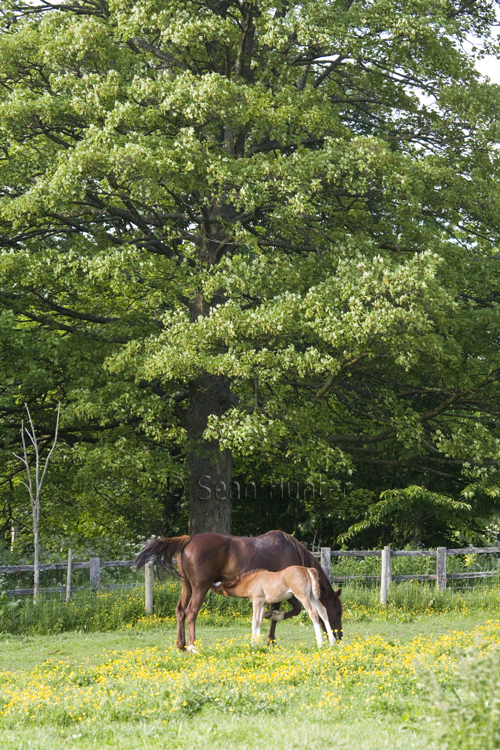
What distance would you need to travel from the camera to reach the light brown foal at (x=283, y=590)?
37.9 ft

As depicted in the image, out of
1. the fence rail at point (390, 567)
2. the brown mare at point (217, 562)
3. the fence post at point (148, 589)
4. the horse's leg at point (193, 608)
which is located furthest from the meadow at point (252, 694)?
the fence rail at point (390, 567)

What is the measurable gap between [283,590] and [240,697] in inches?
145

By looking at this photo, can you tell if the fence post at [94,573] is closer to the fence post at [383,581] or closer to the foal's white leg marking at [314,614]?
the fence post at [383,581]

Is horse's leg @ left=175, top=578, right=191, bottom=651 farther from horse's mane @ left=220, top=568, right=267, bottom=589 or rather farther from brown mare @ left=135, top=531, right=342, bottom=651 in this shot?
horse's mane @ left=220, top=568, right=267, bottom=589

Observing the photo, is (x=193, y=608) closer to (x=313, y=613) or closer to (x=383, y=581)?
(x=313, y=613)

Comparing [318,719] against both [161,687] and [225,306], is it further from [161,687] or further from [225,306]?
[225,306]

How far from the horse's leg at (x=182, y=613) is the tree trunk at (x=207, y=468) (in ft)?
22.1

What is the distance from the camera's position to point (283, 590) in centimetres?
1176

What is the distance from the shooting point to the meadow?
6102 mm

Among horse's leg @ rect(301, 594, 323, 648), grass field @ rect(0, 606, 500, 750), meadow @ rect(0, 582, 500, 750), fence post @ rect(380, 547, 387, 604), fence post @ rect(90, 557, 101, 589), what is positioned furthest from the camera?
fence post @ rect(380, 547, 387, 604)

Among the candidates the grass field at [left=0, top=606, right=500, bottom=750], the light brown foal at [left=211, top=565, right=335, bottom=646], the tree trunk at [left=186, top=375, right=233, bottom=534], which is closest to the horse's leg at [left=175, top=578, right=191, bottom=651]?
the grass field at [left=0, top=606, right=500, bottom=750]

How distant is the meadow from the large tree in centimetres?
564

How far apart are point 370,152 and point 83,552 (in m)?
11.6

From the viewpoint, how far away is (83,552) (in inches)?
826
